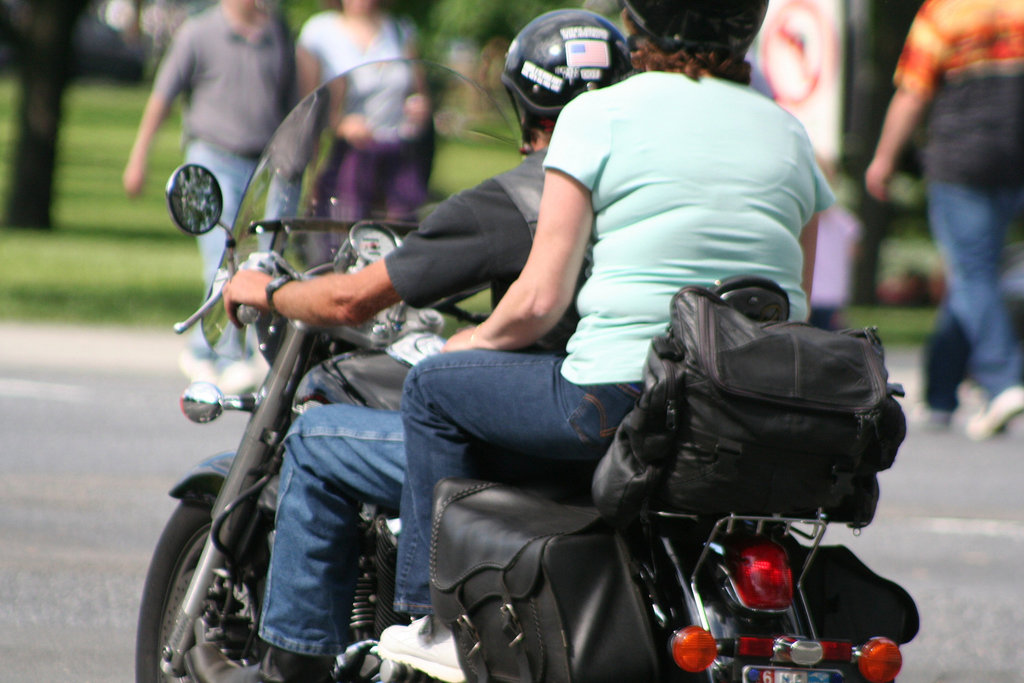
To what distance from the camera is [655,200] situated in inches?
105

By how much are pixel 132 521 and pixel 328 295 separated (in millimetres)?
3229

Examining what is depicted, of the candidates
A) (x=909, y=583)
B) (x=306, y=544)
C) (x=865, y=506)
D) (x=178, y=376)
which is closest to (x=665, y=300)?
(x=865, y=506)

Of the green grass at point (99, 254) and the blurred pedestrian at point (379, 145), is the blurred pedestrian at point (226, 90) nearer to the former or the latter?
the green grass at point (99, 254)

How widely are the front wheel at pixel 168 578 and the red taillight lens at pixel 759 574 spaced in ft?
4.43

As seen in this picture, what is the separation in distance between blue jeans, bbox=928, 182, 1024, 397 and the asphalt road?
1.42ft

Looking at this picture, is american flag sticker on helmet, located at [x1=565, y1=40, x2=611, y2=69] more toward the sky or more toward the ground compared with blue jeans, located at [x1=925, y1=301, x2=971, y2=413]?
more toward the sky

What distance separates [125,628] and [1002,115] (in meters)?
5.41

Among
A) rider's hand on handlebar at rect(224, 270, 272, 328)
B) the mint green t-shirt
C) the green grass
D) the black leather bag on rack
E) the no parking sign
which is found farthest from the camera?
the green grass

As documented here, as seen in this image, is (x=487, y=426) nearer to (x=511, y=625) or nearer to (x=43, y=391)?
(x=511, y=625)

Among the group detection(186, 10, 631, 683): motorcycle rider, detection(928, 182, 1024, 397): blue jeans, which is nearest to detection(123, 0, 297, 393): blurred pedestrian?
detection(928, 182, 1024, 397): blue jeans

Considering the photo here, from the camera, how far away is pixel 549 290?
2.72 metres

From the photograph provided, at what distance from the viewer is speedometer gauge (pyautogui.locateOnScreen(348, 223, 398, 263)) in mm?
3141

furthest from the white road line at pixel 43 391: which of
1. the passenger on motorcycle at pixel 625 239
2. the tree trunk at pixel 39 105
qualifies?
the tree trunk at pixel 39 105

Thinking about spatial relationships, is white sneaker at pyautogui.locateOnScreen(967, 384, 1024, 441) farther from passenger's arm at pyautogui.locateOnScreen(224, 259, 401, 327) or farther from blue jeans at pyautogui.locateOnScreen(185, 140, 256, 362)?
passenger's arm at pyautogui.locateOnScreen(224, 259, 401, 327)
